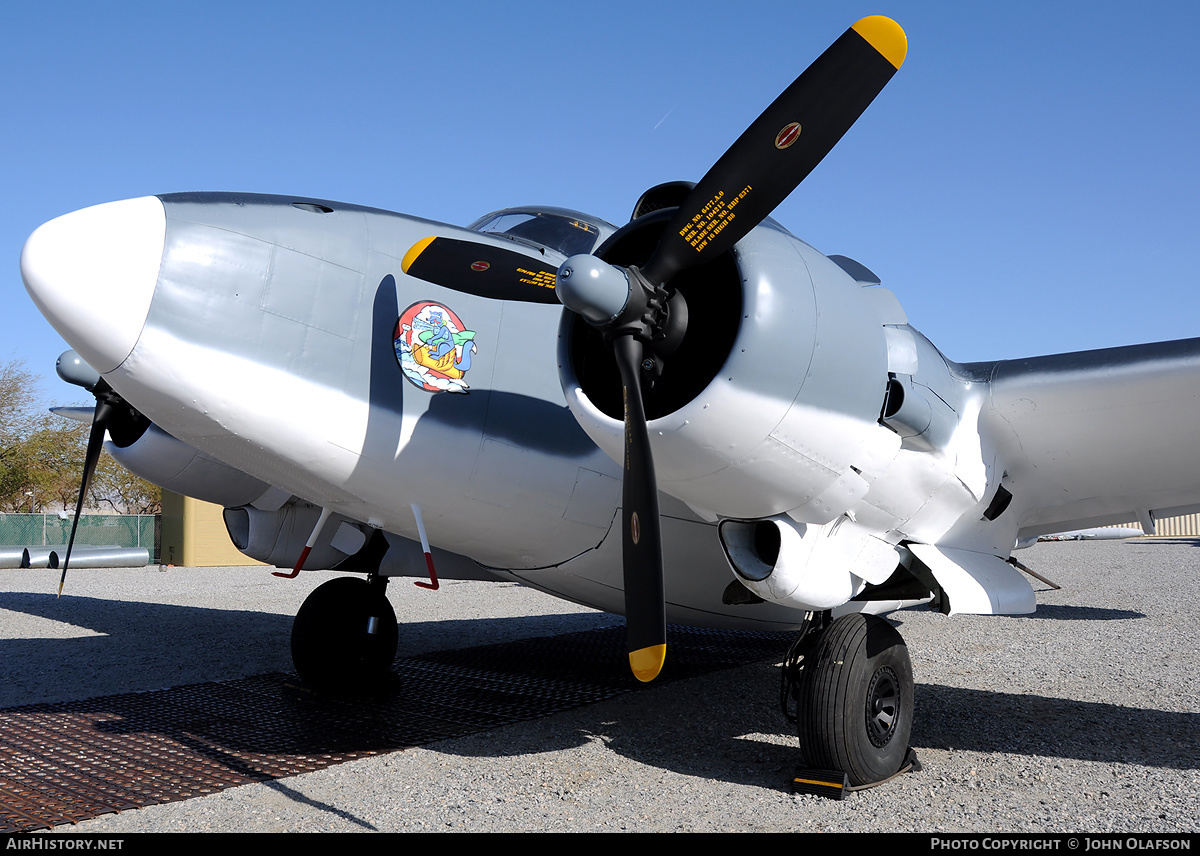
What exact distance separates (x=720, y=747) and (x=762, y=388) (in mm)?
2812

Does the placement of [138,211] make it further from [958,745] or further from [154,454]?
[958,745]

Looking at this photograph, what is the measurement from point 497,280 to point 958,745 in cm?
447

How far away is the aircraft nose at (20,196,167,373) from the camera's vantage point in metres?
4.15

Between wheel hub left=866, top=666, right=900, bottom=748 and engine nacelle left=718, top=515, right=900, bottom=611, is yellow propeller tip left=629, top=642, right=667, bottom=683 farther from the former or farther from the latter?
wheel hub left=866, top=666, right=900, bottom=748

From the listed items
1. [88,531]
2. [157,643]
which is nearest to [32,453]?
[88,531]

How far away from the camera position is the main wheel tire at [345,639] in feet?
→ 23.5

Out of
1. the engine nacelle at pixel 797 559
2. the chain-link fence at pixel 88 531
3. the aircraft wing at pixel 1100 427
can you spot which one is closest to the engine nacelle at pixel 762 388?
the engine nacelle at pixel 797 559

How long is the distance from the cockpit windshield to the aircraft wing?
292cm

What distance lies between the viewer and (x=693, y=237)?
4285 millimetres

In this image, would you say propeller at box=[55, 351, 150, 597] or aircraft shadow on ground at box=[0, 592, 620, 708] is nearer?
propeller at box=[55, 351, 150, 597]

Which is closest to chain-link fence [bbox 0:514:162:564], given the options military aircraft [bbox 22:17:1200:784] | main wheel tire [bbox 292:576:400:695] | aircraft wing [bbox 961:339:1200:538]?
main wheel tire [bbox 292:576:400:695]

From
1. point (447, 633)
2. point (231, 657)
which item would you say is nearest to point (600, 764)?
point (231, 657)

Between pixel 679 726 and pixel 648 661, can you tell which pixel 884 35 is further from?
pixel 679 726

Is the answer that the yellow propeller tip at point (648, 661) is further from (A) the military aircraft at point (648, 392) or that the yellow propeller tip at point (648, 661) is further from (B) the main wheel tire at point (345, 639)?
(B) the main wheel tire at point (345, 639)
